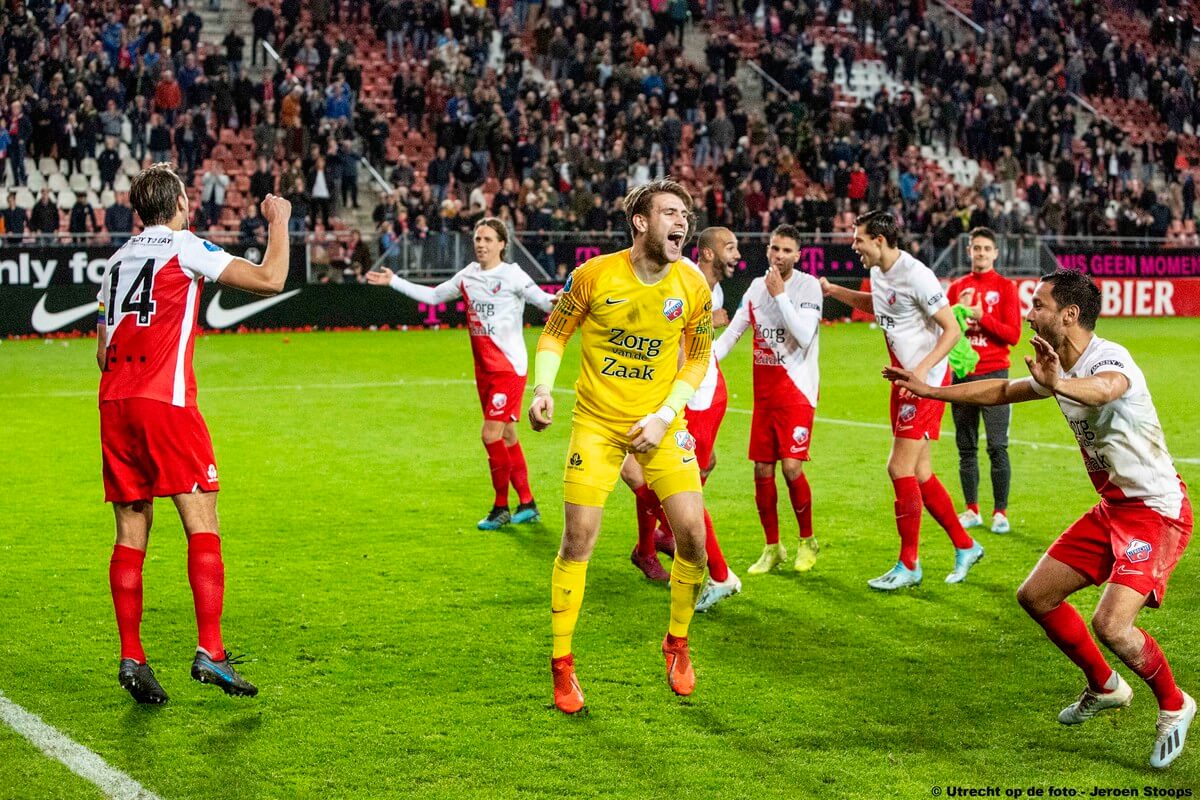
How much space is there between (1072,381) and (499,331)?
235 inches

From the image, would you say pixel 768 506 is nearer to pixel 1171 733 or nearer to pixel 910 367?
pixel 910 367

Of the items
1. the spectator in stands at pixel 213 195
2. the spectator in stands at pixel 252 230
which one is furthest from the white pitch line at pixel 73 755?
the spectator in stands at pixel 213 195

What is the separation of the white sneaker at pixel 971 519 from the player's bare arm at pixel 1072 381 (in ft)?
15.9

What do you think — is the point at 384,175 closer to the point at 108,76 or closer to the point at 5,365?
the point at 108,76

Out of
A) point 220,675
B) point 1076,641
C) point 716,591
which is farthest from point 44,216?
point 1076,641

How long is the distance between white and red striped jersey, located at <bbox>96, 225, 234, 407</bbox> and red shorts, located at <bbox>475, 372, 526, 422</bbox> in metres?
4.50

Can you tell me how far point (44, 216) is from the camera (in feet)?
84.7

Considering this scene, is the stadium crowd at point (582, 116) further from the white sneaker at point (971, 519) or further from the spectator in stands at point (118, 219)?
the white sneaker at point (971, 519)

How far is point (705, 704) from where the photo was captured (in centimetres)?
618

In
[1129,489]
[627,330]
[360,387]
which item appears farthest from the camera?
[360,387]

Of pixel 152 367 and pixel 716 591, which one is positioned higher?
pixel 152 367

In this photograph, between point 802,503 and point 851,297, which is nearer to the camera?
point 802,503

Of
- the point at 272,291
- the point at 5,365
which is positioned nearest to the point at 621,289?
the point at 272,291

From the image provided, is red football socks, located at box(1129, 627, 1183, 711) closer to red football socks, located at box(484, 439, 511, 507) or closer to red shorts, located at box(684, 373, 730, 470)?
red shorts, located at box(684, 373, 730, 470)
